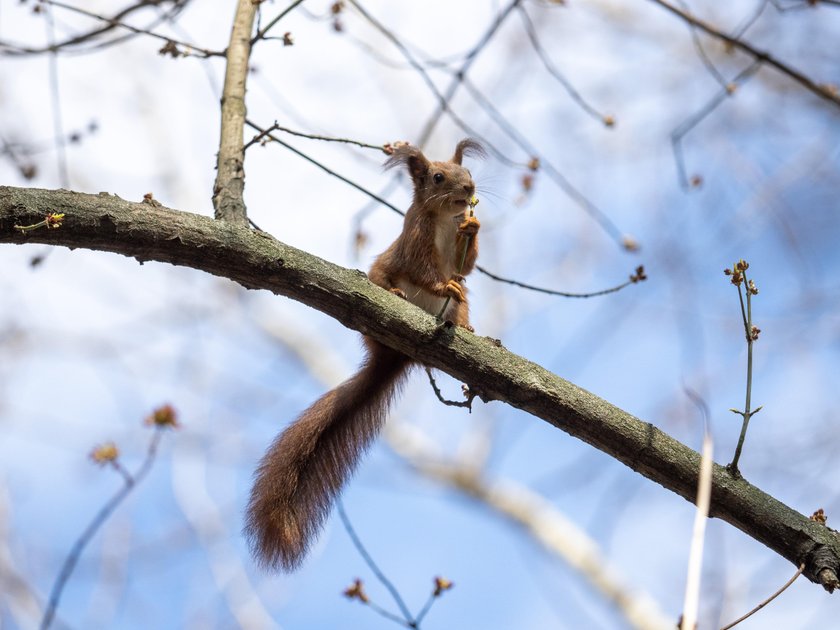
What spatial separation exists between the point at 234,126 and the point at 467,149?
116 centimetres

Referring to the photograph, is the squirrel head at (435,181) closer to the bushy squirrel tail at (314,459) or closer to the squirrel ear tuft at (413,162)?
the squirrel ear tuft at (413,162)

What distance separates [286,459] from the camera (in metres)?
3.04

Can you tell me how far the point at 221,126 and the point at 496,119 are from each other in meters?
1.10

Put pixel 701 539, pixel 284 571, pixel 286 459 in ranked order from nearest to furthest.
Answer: pixel 701 539
pixel 284 571
pixel 286 459

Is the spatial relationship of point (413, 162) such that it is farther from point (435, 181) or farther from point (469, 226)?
point (469, 226)

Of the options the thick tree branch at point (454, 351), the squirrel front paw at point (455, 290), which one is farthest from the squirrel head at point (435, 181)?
the thick tree branch at point (454, 351)

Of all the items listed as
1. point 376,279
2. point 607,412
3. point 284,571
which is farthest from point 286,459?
point 607,412

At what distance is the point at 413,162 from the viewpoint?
3723 millimetres

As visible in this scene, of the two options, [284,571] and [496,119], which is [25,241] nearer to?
[284,571]

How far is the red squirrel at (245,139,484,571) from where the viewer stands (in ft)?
9.36

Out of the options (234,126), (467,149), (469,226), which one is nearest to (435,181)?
(467,149)

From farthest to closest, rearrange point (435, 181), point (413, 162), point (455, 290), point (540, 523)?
point (540, 523) → point (413, 162) → point (435, 181) → point (455, 290)

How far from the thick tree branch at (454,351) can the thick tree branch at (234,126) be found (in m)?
0.29

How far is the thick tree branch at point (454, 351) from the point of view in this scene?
7.96 feet
